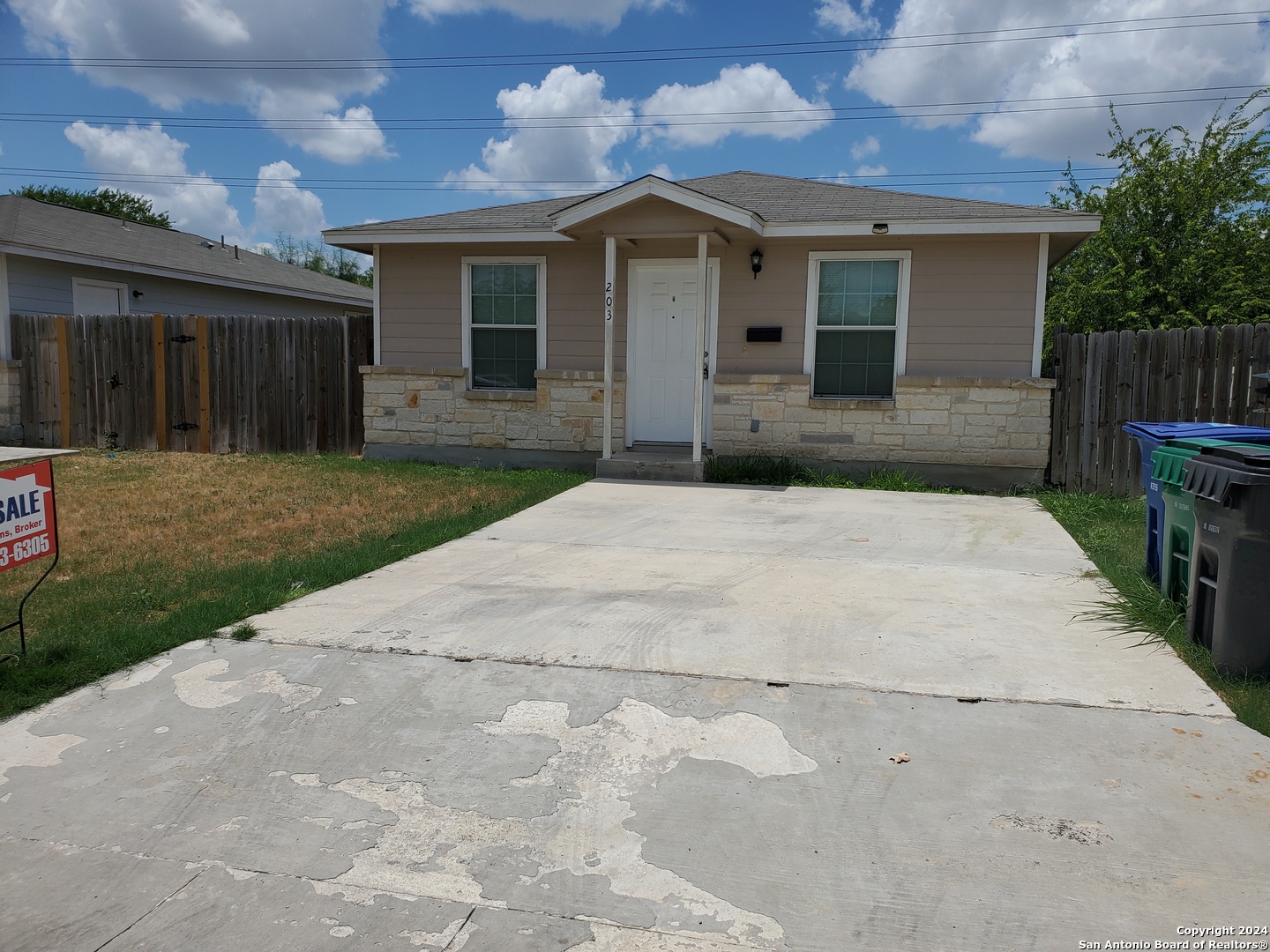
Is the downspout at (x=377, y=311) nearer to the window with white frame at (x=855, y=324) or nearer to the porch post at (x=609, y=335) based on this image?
the porch post at (x=609, y=335)

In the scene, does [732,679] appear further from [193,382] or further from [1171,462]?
[193,382]

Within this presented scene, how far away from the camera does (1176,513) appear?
182 inches

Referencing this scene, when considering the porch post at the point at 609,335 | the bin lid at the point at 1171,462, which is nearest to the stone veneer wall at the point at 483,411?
the porch post at the point at 609,335

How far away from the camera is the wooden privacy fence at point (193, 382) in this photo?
481 inches

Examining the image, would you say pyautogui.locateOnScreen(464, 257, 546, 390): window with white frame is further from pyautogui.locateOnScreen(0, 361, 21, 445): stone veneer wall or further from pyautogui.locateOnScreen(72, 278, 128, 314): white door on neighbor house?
pyautogui.locateOnScreen(72, 278, 128, 314): white door on neighbor house

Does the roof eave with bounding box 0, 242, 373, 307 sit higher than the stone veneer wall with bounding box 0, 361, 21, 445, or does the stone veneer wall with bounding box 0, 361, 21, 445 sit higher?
the roof eave with bounding box 0, 242, 373, 307

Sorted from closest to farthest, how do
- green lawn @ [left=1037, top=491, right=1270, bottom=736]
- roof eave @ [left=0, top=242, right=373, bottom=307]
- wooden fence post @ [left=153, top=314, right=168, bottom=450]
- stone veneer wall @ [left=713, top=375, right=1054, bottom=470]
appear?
green lawn @ [left=1037, top=491, right=1270, bottom=736] < stone veneer wall @ [left=713, top=375, right=1054, bottom=470] < wooden fence post @ [left=153, top=314, right=168, bottom=450] < roof eave @ [left=0, top=242, right=373, bottom=307]

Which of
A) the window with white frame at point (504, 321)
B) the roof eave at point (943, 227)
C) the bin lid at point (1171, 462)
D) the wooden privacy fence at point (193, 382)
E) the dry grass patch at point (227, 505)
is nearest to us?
the bin lid at point (1171, 462)

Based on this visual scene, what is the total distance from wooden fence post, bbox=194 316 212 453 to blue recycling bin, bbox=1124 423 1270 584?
11.7m

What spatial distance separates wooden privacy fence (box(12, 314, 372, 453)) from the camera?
1222 centimetres

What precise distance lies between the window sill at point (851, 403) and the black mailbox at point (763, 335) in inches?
32.8

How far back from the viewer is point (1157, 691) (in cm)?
383

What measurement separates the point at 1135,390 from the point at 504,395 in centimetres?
724

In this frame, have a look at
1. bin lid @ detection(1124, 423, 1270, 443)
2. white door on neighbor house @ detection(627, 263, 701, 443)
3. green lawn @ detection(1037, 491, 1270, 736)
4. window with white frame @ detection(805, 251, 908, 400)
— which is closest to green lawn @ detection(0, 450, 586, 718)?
white door on neighbor house @ detection(627, 263, 701, 443)
